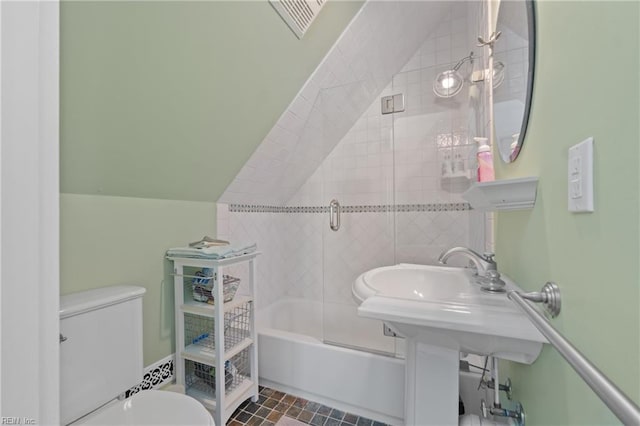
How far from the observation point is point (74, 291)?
109cm

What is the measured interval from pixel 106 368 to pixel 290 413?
3.23 feet

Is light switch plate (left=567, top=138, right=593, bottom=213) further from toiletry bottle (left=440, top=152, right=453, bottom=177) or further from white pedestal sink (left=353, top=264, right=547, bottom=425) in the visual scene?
toiletry bottle (left=440, top=152, right=453, bottom=177)

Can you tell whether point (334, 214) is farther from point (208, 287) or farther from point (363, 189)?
point (208, 287)

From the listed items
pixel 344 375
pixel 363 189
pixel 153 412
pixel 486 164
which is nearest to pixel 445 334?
pixel 486 164

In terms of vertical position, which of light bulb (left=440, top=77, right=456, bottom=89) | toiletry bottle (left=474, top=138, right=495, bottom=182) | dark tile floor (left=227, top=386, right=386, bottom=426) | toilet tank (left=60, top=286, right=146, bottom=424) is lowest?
dark tile floor (left=227, top=386, right=386, bottom=426)

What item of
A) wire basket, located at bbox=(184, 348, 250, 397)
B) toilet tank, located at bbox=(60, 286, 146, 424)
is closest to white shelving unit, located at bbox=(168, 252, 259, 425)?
wire basket, located at bbox=(184, 348, 250, 397)

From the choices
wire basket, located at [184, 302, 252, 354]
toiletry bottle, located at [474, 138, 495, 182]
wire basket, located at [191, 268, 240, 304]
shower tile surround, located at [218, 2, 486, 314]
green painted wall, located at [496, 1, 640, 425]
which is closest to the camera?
green painted wall, located at [496, 1, 640, 425]

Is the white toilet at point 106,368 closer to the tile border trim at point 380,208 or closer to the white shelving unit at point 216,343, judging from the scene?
the white shelving unit at point 216,343

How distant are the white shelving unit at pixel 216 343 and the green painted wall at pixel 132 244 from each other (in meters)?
0.08

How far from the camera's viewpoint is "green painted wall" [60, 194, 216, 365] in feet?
3.55

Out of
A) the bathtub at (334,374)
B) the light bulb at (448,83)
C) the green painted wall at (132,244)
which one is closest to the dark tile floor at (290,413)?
the bathtub at (334,374)

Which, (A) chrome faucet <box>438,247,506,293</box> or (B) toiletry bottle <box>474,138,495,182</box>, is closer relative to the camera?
(A) chrome faucet <box>438,247,506,293</box>

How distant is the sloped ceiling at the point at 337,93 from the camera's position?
6.01ft

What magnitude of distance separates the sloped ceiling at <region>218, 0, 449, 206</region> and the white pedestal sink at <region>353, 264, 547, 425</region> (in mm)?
1210
